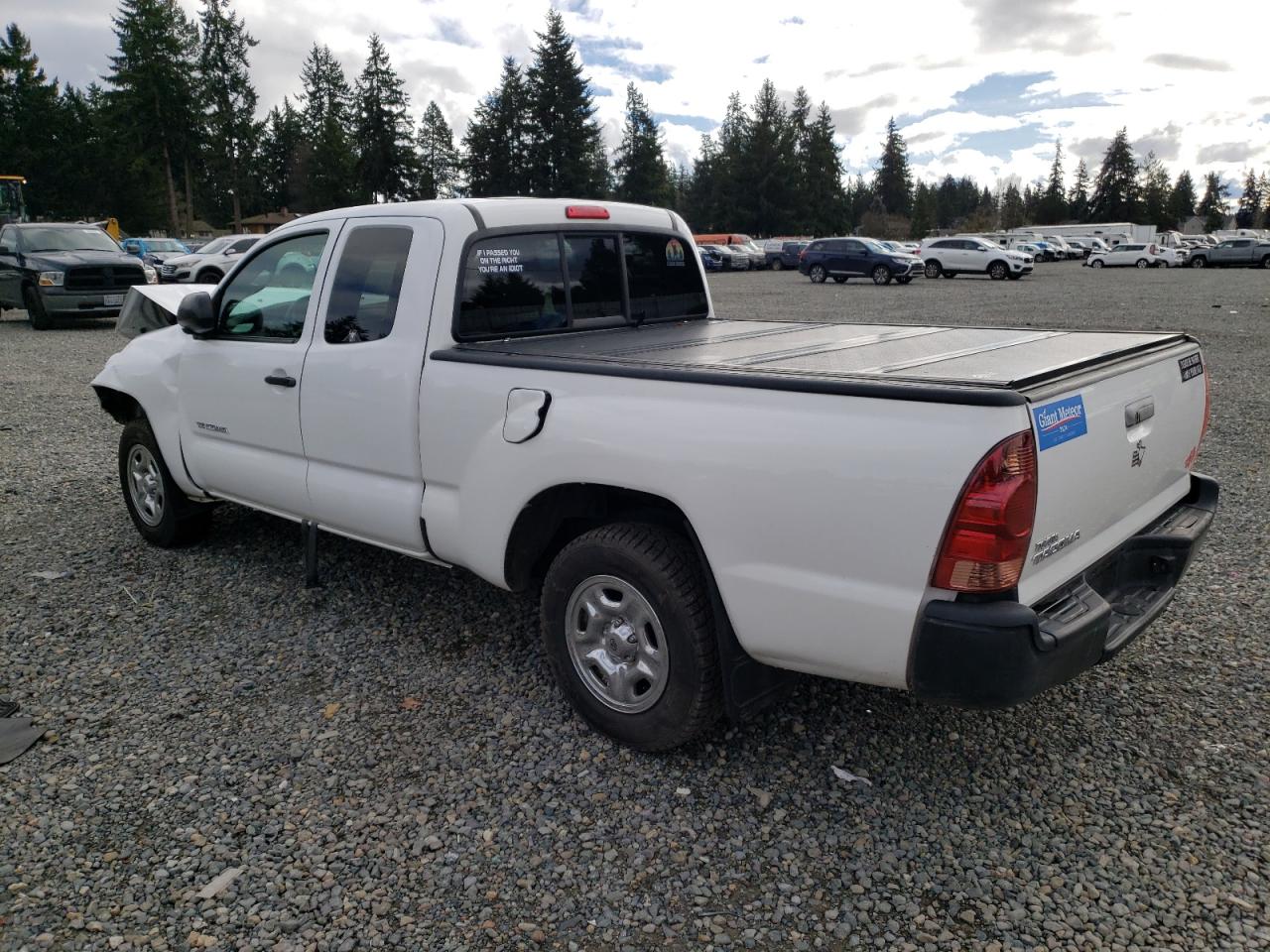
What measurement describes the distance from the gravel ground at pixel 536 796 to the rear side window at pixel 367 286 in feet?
4.71

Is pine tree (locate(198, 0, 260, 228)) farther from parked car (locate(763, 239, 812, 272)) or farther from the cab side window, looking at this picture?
A: the cab side window

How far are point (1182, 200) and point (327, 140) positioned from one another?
106 m

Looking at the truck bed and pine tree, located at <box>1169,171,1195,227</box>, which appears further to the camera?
pine tree, located at <box>1169,171,1195,227</box>

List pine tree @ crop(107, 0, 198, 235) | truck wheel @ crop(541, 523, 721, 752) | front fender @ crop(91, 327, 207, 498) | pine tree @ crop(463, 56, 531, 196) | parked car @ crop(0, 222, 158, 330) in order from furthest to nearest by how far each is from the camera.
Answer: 1. pine tree @ crop(463, 56, 531, 196)
2. pine tree @ crop(107, 0, 198, 235)
3. parked car @ crop(0, 222, 158, 330)
4. front fender @ crop(91, 327, 207, 498)
5. truck wheel @ crop(541, 523, 721, 752)

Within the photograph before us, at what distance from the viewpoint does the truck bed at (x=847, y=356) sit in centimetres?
255

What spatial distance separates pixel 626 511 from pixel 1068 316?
62.2 feet

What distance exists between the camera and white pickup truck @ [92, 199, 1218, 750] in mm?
2504

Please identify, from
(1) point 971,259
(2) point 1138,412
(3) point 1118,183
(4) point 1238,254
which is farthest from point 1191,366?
(3) point 1118,183

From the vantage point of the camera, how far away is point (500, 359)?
3.46 meters

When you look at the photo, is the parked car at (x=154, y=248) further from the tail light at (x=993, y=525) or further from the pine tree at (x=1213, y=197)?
the pine tree at (x=1213, y=197)

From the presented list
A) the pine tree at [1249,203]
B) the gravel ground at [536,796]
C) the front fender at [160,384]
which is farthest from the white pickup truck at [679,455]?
the pine tree at [1249,203]

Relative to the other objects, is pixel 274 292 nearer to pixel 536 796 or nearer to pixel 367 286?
pixel 367 286

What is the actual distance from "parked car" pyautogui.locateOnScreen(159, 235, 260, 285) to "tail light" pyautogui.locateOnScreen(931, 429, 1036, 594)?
21895 millimetres

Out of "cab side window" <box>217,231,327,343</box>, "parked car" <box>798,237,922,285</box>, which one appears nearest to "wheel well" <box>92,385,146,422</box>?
"cab side window" <box>217,231,327,343</box>
